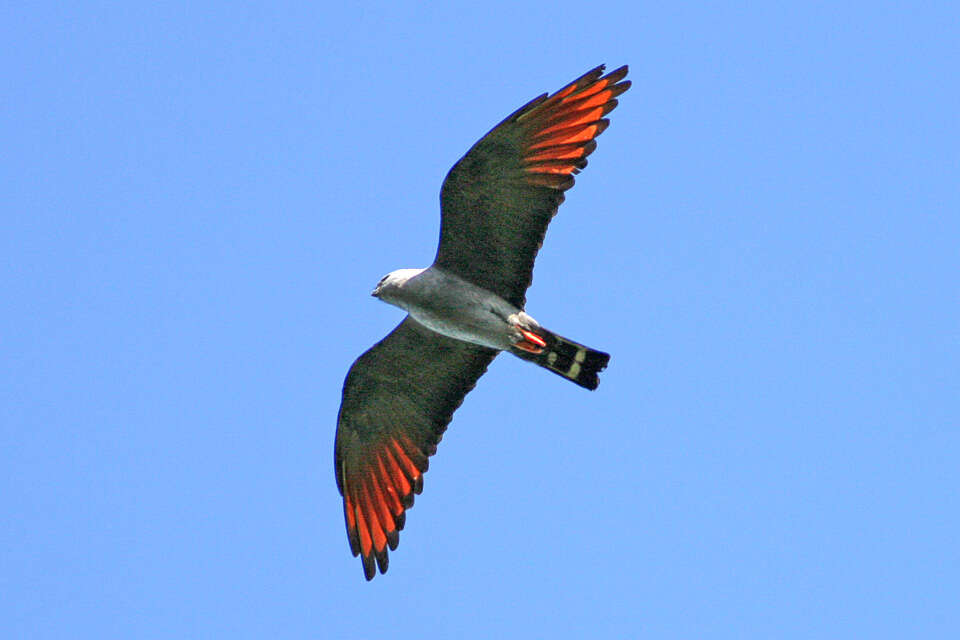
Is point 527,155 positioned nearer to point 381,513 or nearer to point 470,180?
point 470,180

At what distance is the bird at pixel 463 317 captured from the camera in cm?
1273

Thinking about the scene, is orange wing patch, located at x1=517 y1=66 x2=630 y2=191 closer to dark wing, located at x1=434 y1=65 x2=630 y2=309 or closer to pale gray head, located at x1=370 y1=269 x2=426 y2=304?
dark wing, located at x1=434 y1=65 x2=630 y2=309

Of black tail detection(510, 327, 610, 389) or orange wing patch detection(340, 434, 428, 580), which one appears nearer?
black tail detection(510, 327, 610, 389)

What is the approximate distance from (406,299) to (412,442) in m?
1.91

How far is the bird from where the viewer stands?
41.8ft

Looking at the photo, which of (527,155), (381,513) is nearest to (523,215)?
(527,155)

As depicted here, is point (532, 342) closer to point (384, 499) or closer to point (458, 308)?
point (458, 308)

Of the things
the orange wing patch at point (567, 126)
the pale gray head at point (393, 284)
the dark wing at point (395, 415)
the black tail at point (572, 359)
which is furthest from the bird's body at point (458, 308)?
the orange wing patch at point (567, 126)

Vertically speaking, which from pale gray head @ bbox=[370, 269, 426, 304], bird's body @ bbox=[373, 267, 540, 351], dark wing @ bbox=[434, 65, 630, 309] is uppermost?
dark wing @ bbox=[434, 65, 630, 309]

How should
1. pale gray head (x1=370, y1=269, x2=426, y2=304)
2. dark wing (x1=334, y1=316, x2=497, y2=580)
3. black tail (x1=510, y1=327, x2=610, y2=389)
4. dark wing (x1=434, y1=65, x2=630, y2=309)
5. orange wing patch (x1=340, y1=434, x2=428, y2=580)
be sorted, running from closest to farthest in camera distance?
dark wing (x1=434, y1=65, x2=630, y2=309), black tail (x1=510, y1=327, x2=610, y2=389), pale gray head (x1=370, y1=269, x2=426, y2=304), dark wing (x1=334, y1=316, x2=497, y2=580), orange wing patch (x1=340, y1=434, x2=428, y2=580)

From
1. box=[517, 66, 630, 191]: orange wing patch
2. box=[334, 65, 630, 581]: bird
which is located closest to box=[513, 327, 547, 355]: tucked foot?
box=[334, 65, 630, 581]: bird

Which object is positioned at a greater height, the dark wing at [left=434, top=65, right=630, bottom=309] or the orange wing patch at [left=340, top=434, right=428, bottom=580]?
the dark wing at [left=434, top=65, right=630, bottom=309]

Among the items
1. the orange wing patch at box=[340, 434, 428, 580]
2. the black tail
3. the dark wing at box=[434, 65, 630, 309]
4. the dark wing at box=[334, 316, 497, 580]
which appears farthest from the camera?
the orange wing patch at box=[340, 434, 428, 580]

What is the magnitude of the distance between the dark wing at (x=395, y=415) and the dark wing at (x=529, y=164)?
5.27 feet
